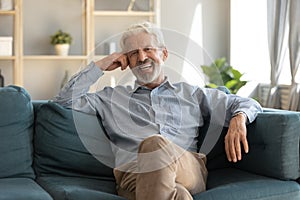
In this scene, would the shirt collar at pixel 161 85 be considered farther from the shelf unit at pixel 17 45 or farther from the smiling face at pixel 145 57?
the shelf unit at pixel 17 45

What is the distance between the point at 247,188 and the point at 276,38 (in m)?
2.55

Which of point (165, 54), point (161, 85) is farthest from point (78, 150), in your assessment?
point (165, 54)

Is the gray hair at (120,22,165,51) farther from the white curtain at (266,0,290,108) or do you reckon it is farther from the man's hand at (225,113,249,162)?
the white curtain at (266,0,290,108)

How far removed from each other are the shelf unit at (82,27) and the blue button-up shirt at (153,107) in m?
2.43

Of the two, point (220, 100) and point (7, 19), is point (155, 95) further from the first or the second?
point (7, 19)

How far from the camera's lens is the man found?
2443mm

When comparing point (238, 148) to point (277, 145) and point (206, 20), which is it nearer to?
point (277, 145)

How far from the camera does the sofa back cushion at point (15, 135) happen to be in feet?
8.14

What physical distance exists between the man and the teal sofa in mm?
73

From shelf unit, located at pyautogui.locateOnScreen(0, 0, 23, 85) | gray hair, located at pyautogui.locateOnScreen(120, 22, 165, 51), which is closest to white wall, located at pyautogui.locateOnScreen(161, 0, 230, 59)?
shelf unit, located at pyautogui.locateOnScreen(0, 0, 23, 85)

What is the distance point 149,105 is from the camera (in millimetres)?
2617

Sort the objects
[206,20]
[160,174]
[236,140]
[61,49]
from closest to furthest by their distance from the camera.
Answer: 1. [160,174]
2. [236,140]
3. [61,49]
4. [206,20]

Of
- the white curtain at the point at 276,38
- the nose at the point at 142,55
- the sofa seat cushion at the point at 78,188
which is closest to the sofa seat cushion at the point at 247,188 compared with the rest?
the sofa seat cushion at the point at 78,188

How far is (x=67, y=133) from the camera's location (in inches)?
100
